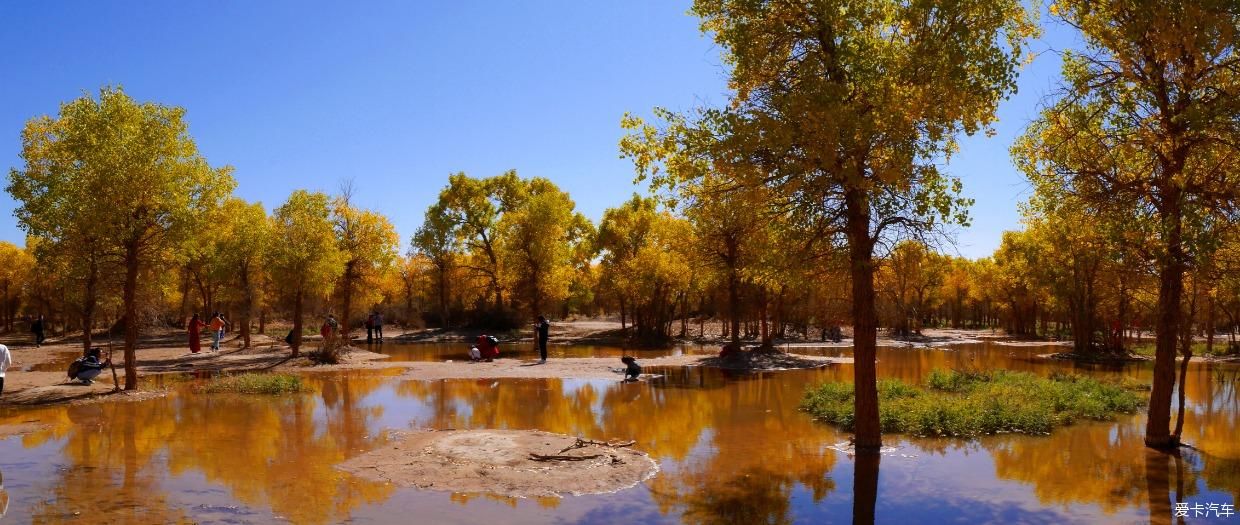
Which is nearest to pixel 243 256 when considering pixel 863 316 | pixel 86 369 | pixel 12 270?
pixel 86 369

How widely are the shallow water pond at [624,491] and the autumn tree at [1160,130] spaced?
2.93 metres

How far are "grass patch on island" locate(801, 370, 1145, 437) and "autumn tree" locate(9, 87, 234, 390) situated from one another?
54.7 feet

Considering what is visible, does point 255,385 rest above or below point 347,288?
below

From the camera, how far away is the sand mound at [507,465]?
1098 cm

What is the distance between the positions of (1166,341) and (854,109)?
7607 millimetres

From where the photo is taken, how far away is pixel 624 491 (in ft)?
35.8

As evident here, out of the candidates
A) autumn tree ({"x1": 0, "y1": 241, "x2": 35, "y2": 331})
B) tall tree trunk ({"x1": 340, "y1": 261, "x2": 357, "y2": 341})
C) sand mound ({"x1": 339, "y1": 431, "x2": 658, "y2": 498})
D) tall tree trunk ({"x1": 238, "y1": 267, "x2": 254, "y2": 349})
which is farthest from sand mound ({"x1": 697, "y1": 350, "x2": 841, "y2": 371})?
autumn tree ({"x1": 0, "y1": 241, "x2": 35, "y2": 331})

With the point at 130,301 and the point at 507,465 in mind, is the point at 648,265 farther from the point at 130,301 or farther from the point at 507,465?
the point at 507,465

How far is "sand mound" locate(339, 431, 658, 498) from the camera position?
36.0 ft

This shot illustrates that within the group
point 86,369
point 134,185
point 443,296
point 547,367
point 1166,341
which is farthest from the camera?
point 443,296

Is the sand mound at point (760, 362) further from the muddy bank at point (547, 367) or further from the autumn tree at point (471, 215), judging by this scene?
the autumn tree at point (471, 215)

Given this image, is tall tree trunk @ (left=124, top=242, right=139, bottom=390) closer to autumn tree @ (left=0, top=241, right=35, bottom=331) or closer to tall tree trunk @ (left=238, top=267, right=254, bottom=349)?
tall tree trunk @ (left=238, top=267, right=254, bottom=349)

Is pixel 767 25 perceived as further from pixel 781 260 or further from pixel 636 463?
pixel 636 463

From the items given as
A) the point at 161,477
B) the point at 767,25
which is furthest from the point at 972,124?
the point at 161,477
